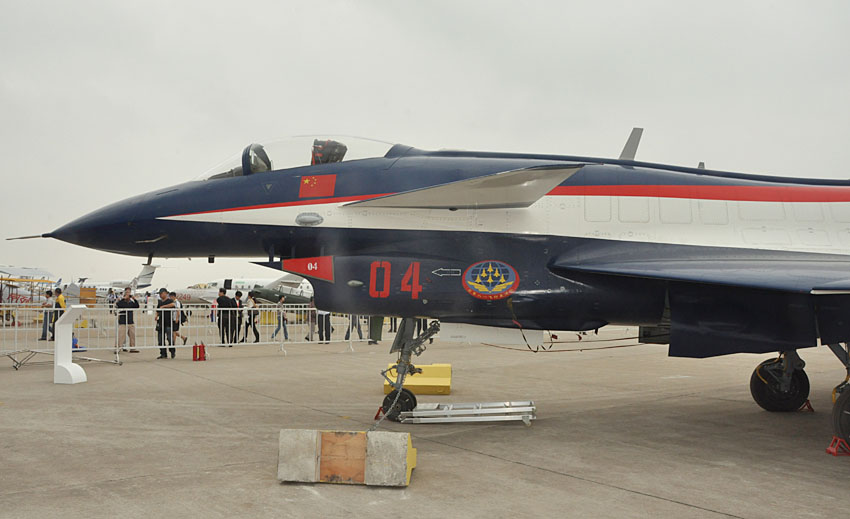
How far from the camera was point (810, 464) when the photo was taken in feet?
18.3

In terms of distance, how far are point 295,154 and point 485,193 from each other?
2.33m

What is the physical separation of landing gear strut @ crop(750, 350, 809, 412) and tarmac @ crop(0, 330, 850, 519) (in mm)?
244

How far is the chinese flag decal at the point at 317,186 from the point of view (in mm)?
6871

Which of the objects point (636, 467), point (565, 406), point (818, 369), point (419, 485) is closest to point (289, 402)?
point (565, 406)

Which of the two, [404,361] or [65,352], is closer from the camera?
[404,361]

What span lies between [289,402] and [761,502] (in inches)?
244

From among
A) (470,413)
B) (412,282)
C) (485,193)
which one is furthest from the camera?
(470,413)

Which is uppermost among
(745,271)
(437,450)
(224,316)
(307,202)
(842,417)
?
(307,202)

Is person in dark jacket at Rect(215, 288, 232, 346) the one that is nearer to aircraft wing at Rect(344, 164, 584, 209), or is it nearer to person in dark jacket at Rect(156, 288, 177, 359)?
person in dark jacket at Rect(156, 288, 177, 359)

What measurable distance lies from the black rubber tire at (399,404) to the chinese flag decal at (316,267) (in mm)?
1664

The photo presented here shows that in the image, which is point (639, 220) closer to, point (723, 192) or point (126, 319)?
point (723, 192)

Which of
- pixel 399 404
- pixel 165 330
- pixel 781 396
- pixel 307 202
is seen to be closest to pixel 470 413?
pixel 399 404

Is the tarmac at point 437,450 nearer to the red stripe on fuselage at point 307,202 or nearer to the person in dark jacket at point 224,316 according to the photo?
the red stripe on fuselage at point 307,202

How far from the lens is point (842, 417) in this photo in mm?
5812
